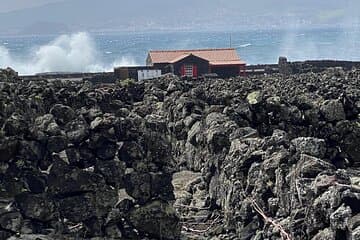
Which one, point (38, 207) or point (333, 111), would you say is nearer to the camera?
point (38, 207)

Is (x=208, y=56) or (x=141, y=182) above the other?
(x=141, y=182)

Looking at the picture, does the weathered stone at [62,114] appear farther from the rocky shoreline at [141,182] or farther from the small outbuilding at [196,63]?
the small outbuilding at [196,63]

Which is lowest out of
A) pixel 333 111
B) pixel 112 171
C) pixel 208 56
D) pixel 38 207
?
pixel 208 56

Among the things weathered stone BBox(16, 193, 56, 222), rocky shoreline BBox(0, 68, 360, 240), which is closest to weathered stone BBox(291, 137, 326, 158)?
rocky shoreline BBox(0, 68, 360, 240)

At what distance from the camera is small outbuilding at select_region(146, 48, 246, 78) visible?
50.3 metres

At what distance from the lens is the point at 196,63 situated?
50688 mm

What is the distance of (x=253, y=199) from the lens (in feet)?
36.4

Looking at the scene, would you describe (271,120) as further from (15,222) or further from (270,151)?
(15,222)

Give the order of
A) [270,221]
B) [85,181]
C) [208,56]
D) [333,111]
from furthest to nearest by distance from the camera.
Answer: [208,56] → [333,111] → [85,181] → [270,221]

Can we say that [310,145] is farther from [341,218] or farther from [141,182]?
[341,218]

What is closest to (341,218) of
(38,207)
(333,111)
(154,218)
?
(154,218)

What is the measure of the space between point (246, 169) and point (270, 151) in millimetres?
827

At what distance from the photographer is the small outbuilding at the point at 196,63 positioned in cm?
5028

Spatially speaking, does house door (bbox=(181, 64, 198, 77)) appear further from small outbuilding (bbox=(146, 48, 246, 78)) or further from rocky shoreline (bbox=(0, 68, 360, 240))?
rocky shoreline (bbox=(0, 68, 360, 240))
